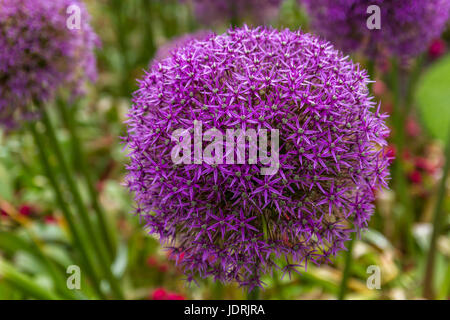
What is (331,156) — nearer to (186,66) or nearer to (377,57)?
(186,66)

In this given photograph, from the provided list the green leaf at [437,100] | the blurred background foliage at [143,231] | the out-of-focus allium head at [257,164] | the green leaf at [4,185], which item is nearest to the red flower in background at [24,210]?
the blurred background foliage at [143,231]

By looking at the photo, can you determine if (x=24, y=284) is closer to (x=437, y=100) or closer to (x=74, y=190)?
(x=74, y=190)

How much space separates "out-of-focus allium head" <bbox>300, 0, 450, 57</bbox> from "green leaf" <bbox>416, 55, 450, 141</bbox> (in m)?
1.29

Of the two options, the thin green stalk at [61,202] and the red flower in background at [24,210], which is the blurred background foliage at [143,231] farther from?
the thin green stalk at [61,202]

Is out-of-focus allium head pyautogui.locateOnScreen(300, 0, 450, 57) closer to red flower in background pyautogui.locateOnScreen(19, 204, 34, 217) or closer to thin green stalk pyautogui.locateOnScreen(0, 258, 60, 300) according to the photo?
thin green stalk pyautogui.locateOnScreen(0, 258, 60, 300)

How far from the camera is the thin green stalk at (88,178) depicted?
9.12 feet

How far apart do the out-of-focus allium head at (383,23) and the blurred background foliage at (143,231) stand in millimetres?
204

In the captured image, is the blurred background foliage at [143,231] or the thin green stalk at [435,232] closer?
the thin green stalk at [435,232]

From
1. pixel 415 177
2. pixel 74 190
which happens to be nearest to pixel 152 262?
pixel 74 190

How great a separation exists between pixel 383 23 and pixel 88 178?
2.11 m

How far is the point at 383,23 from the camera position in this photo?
2.05 meters

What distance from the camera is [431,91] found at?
152 inches

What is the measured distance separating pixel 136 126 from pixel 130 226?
2.24 meters
